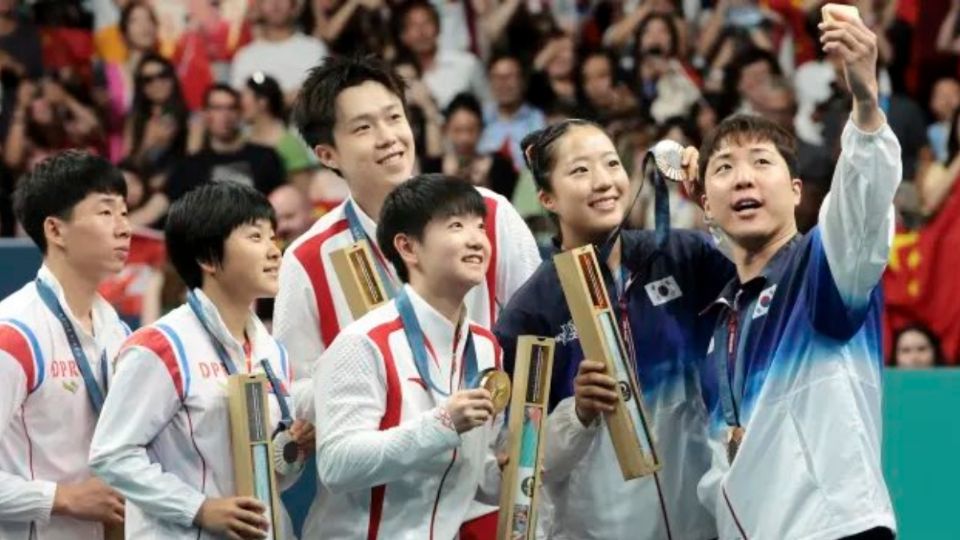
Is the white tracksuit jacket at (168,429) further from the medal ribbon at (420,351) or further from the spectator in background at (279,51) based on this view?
the spectator in background at (279,51)

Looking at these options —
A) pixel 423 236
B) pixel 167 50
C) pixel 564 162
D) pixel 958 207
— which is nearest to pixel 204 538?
pixel 423 236

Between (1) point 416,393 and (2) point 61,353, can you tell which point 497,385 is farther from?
(2) point 61,353

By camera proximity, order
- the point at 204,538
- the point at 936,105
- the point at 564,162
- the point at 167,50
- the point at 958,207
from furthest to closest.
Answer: the point at 167,50 < the point at 936,105 < the point at 958,207 < the point at 564,162 < the point at 204,538

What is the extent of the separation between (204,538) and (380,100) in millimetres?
1438

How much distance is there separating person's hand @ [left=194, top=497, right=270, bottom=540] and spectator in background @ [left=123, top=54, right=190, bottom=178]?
6.02 m

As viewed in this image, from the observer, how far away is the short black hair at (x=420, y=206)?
20.7 ft

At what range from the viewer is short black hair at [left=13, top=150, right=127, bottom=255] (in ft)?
22.0

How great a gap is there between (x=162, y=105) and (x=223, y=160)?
849mm

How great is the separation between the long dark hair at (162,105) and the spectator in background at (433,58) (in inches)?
47.5

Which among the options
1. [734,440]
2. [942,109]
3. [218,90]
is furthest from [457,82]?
[734,440]

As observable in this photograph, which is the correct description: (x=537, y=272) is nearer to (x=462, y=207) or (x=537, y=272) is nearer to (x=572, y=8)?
(x=462, y=207)

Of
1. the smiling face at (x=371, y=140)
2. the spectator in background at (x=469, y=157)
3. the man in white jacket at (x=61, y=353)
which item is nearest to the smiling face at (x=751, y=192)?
the smiling face at (x=371, y=140)

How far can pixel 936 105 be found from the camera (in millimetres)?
12195

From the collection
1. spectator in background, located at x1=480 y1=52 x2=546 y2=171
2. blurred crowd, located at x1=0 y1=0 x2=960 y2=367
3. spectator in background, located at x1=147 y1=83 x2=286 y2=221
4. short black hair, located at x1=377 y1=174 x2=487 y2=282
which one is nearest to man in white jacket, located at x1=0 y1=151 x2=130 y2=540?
short black hair, located at x1=377 y1=174 x2=487 y2=282
